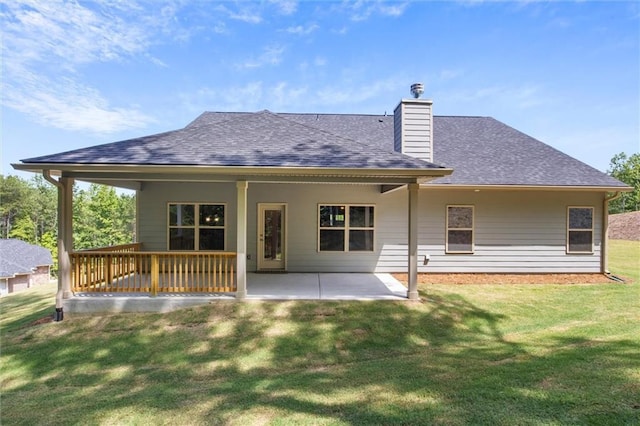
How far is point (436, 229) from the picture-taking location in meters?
10.3

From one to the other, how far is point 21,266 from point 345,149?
1118 inches

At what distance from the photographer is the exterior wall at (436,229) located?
1023cm

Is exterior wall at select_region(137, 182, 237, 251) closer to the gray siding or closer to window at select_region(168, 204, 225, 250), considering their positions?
window at select_region(168, 204, 225, 250)

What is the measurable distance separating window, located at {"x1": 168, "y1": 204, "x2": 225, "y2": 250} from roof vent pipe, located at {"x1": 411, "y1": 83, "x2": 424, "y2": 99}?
6506 millimetres

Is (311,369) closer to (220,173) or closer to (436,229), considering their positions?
(220,173)

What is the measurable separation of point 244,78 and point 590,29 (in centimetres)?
1488

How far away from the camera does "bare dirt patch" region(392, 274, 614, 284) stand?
967 centimetres

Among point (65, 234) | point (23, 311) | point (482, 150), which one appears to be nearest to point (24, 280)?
point (23, 311)

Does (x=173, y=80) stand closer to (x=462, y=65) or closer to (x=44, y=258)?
(x=462, y=65)

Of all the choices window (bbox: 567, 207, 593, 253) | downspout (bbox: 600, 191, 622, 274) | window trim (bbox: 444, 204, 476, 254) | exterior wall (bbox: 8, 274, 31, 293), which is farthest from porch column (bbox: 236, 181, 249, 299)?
exterior wall (bbox: 8, 274, 31, 293)

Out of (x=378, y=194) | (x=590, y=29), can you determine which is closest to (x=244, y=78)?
(x=378, y=194)

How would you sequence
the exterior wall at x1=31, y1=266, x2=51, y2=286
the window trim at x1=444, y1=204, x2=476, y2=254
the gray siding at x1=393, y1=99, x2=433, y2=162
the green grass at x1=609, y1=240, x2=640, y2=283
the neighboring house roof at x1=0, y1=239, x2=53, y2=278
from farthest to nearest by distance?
the exterior wall at x1=31, y1=266, x2=51, y2=286 → the neighboring house roof at x1=0, y1=239, x2=53, y2=278 → the green grass at x1=609, y1=240, x2=640, y2=283 → the window trim at x1=444, y1=204, x2=476, y2=254 → the gray siding at x1=393, y1=99, x2=433, y2=162

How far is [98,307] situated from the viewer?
6.79 m

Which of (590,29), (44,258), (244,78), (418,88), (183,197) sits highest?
(244,78)
